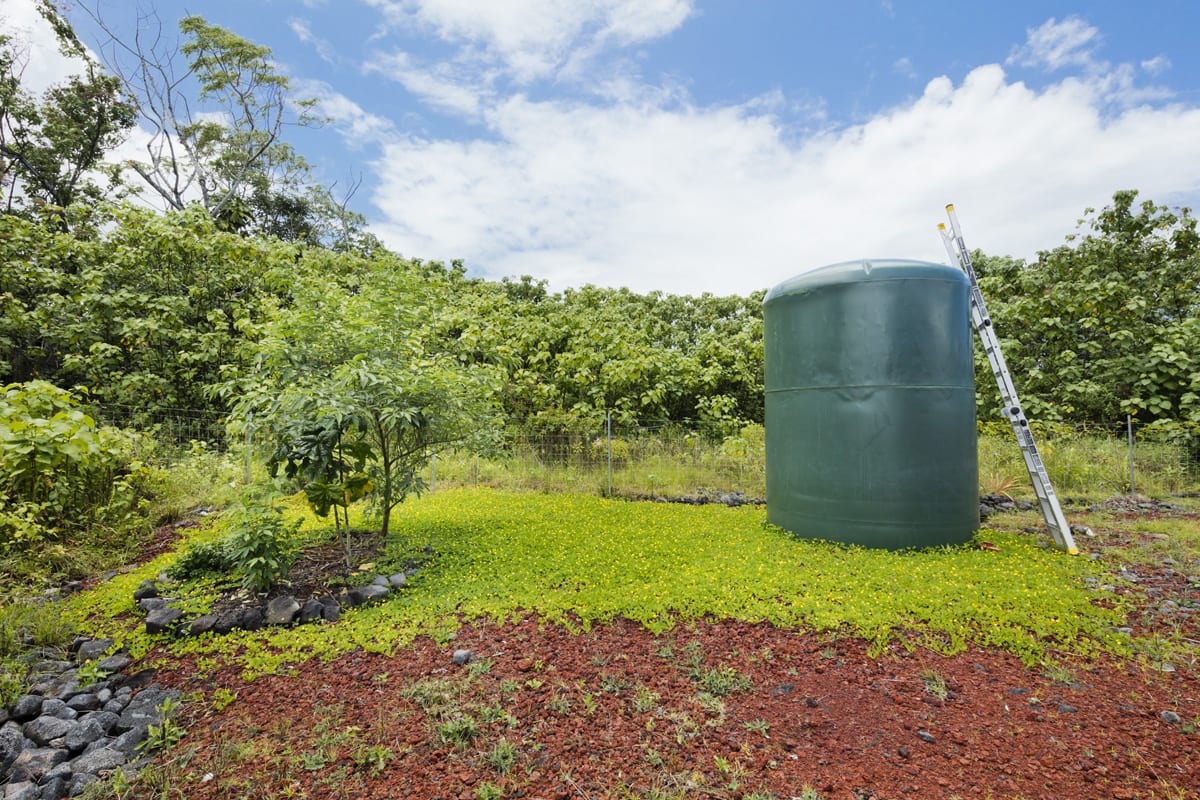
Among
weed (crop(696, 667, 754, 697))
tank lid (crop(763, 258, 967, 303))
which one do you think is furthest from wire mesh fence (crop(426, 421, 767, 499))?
weed (crop(696, 667, 754, 697))

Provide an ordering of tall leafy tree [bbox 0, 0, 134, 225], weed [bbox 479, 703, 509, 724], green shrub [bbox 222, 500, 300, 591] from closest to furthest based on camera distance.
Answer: weed [bbox 479, 703, 509, 724] < green shrub [bbox 222, 500, 300, 591] < tall leafy tree [bbox 0, 0, 134, 225]

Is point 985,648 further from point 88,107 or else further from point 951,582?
point 88,107

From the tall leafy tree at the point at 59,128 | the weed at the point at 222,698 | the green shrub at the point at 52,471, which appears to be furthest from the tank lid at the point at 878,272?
the tall leafy tree at the point at 59,128

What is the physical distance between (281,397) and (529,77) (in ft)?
20.5

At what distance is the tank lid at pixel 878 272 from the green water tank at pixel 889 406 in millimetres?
11

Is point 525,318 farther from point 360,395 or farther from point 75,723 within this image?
point 75,723

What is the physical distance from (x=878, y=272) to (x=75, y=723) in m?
6.34

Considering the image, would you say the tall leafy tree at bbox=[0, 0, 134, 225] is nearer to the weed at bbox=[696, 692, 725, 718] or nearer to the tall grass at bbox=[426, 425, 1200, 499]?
the tall grass at bbox=[426, 425, 1200, 499]

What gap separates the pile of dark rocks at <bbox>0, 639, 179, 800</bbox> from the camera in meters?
2.18

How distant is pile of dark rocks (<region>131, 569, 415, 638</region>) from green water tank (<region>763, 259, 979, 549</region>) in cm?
409

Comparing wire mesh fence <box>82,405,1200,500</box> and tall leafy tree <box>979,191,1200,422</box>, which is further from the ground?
tall leafy tree <box>979,191,1200,422</box>

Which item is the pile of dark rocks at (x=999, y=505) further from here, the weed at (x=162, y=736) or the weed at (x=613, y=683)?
the weed at (x=162, y=736)

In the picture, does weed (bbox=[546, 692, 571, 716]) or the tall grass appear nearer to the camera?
weed (bbox=[546, 692, 571, 716])

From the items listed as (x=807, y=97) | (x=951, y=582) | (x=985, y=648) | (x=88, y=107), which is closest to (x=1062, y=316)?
(x=807, y=97)
